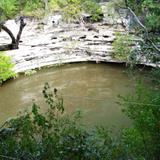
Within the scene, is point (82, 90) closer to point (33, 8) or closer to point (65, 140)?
point (33, 8)

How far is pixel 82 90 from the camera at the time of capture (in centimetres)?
1578

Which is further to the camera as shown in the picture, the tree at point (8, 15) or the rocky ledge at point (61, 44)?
the rocky ledge at point (61, 44)

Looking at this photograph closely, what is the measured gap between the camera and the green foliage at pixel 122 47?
15.9 meters

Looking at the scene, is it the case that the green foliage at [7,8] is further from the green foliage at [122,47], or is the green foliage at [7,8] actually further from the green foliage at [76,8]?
the green foliage at [122,47]

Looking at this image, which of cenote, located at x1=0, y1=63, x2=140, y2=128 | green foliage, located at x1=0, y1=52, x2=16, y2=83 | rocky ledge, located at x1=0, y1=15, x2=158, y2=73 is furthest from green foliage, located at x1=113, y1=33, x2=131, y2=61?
green foliage, located at x1=0, y1=52, x2=16, y2=83

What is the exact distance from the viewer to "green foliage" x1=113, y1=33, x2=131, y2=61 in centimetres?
1591

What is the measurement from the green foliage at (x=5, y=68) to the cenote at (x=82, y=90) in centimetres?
48

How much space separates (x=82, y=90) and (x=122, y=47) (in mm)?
2307

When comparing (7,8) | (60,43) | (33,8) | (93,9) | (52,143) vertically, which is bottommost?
(60,43)

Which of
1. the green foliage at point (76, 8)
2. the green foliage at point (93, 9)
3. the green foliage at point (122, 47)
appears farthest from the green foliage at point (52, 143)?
the green foliage at point (93, 9)

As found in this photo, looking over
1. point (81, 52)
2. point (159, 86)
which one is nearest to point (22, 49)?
point (81, 52)

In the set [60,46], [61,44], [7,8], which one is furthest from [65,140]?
[61,44]

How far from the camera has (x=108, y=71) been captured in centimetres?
1741

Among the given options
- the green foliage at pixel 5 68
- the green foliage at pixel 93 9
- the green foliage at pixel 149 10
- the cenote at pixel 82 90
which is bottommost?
the cenote at pixel 82 90
